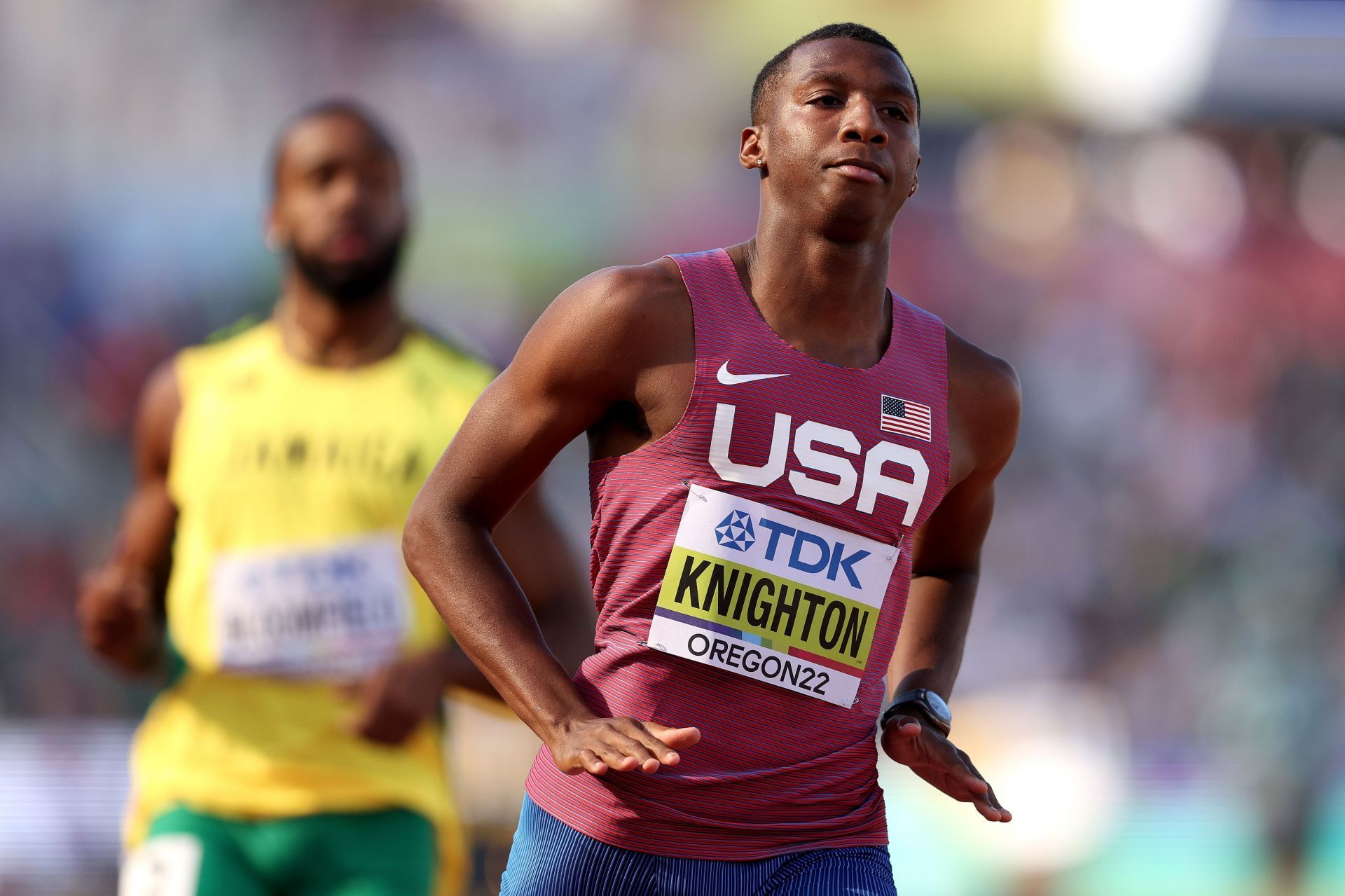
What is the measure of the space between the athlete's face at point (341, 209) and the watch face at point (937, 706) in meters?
2.28

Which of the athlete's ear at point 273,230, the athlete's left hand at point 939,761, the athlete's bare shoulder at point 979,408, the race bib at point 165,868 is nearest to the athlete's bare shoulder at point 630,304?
the athlete's bare shoulder at point 979,408

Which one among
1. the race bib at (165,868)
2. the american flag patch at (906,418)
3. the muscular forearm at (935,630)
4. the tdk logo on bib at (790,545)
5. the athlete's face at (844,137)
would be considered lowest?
the race bib at (165,868)

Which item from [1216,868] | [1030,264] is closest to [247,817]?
[1216,868]

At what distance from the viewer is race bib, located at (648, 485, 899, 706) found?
7.80 ft

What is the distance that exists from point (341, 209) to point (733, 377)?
7.53 ft

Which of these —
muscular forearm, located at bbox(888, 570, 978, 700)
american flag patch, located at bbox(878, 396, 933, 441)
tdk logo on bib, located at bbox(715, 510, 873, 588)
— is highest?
american flag patch, located at bbox(878, 396, 933, 441)

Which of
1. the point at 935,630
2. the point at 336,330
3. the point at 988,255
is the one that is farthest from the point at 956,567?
the point at 988,255

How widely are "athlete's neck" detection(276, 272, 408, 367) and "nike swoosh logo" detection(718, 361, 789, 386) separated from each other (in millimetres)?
2157

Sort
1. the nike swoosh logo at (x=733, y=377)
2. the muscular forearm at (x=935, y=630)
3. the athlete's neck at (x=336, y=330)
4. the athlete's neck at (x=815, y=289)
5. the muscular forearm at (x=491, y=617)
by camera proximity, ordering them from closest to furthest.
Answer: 1. the muscular forearm at (x=491, y=617)
2. the nike swoosh logo at (x=733, y=377)
3. the athlete's neck at (x=815, y=289)
4. the muscular forearm at (x=935, y=630)
5. the athlete's neck at (x=336, y=330)

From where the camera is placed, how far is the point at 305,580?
410cm

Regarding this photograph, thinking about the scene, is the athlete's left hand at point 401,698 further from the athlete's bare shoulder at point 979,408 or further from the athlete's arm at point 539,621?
the athlete's bare shoulder at point 979,408

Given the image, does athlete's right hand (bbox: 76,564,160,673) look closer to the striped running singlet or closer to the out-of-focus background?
the striped running singlet

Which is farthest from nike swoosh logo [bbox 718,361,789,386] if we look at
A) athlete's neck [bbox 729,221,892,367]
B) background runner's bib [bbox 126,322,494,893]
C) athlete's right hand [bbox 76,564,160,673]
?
athlete's right hand [bbox 76,564,160,673]

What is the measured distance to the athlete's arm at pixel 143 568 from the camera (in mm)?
3980
